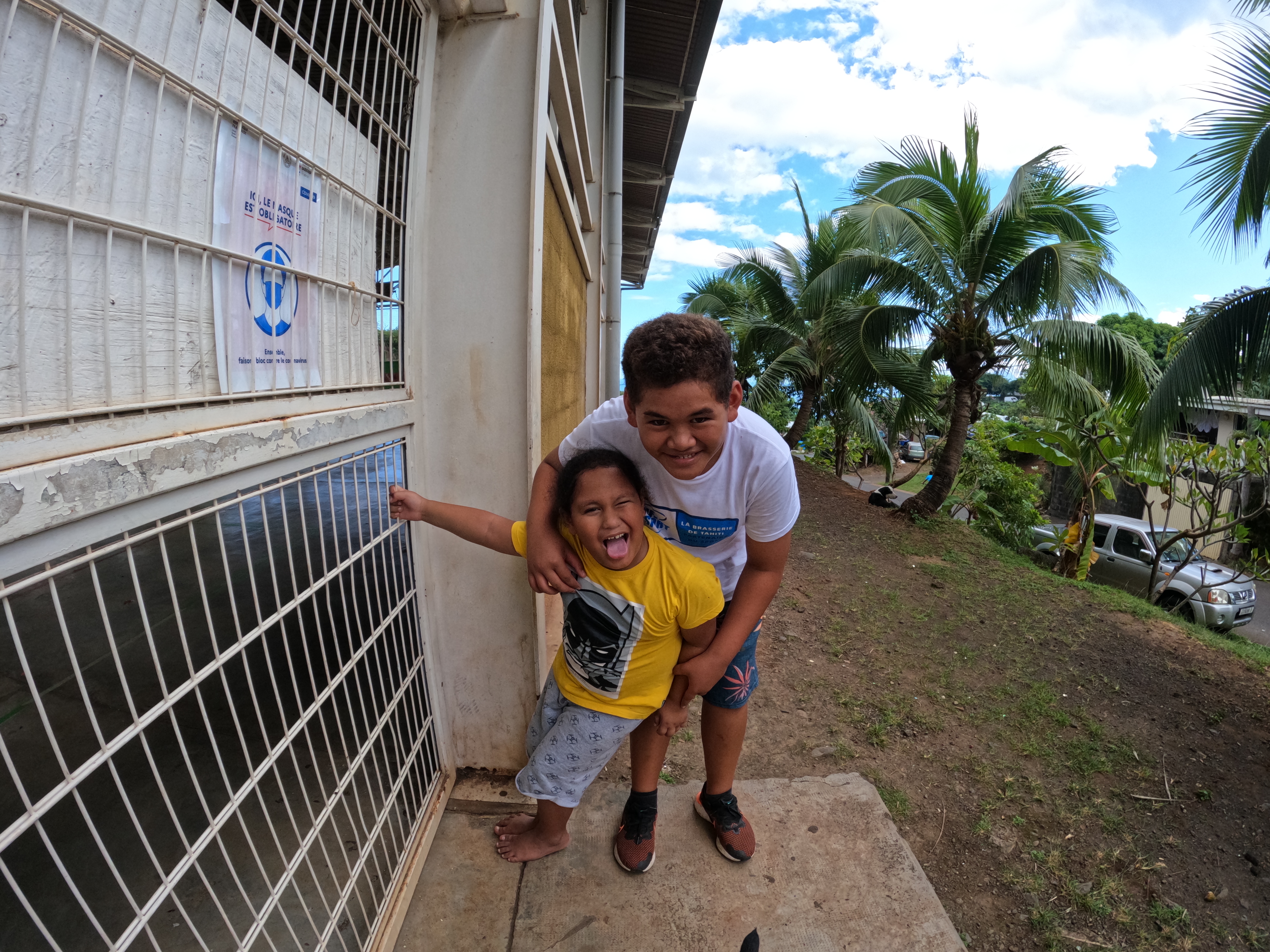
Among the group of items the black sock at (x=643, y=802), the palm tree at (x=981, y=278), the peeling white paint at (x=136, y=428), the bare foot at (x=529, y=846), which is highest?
the palm tree at (x=981, y=278)

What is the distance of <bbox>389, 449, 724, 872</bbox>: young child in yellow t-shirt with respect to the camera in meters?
1.64

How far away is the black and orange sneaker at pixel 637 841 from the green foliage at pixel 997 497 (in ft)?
35.1

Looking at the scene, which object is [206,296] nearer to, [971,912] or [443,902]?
[443,902]

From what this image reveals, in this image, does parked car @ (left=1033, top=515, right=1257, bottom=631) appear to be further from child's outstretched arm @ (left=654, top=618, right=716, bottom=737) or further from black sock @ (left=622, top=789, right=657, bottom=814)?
child's outstretched arm @ (left=654, top=618, right=716, bottom=737)

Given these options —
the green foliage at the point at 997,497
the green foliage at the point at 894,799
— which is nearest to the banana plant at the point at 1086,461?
the green foliage at the point at 997,497

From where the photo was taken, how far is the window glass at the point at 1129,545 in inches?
408

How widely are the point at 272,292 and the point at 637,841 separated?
1913 millimetres

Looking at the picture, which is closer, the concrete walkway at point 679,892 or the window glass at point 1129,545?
the concrete walkway at point 679,892

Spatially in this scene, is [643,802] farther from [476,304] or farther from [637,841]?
[476,304]

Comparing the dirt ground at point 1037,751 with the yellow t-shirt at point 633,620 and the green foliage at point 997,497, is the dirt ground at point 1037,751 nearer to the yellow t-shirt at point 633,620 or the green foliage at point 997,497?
the yellow t-shirt at point 633,620

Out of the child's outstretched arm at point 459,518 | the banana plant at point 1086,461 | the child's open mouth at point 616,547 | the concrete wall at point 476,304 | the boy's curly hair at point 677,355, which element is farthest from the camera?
the banana plant at point 1086,461

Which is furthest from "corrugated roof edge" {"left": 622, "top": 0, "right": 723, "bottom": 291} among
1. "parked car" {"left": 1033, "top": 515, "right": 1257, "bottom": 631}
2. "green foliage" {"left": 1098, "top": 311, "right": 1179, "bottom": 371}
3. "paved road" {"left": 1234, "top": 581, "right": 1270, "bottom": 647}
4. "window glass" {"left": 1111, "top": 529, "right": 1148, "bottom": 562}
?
"green foliage" {"left": 1098, "top": 311, "right": 1179, "bottom": 371}

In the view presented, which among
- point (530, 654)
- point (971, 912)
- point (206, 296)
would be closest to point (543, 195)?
point (206, 296)

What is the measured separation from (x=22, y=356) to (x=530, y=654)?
174 centimetres
